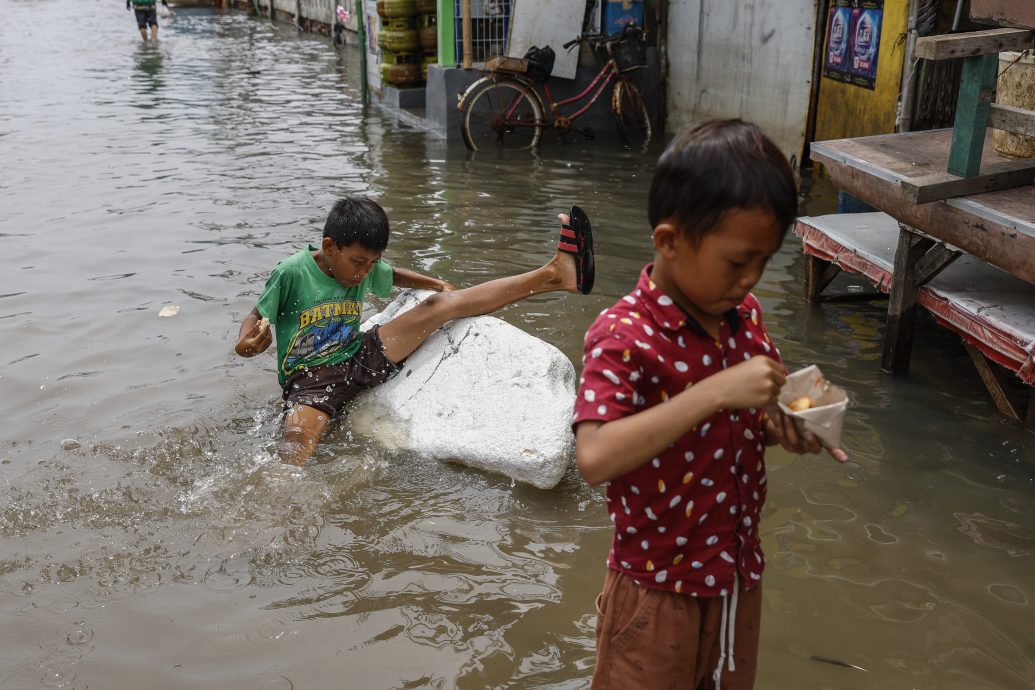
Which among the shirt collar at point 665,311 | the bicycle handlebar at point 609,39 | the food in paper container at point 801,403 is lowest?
the food in paper container at point 801,403

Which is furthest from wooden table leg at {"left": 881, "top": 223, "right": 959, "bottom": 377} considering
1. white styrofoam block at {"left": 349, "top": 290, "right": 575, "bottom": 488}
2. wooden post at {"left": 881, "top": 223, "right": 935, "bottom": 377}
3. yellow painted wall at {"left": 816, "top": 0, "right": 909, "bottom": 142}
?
yellow painted wall at {"left": 816, "top": 0, "right": 909, "bottom": 142}

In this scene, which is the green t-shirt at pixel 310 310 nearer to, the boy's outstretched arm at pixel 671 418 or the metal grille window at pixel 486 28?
the boy's outstretched arm at pixel 671 418

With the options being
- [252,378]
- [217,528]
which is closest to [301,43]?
[252,378]

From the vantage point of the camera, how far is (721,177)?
1593mm

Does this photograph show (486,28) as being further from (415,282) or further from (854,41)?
(415,282)

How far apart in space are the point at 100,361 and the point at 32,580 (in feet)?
7.24

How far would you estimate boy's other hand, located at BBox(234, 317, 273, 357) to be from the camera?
371 centimetres

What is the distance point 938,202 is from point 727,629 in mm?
2964

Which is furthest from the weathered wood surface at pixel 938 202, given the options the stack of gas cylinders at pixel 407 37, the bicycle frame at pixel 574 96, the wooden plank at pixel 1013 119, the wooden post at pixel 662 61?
the stack of gas cylinders at pixel 407 37

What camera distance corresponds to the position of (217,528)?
141 inches

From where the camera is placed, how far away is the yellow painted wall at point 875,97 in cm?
722

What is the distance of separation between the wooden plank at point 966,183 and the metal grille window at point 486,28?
25.2 feet

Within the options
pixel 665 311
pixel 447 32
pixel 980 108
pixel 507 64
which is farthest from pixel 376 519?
pixel 447 32

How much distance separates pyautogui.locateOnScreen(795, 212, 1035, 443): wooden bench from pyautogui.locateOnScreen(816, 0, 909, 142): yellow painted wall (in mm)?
2124
